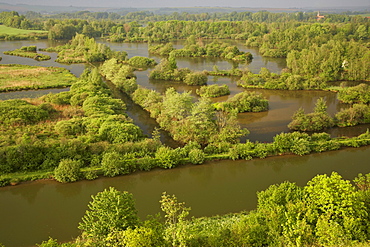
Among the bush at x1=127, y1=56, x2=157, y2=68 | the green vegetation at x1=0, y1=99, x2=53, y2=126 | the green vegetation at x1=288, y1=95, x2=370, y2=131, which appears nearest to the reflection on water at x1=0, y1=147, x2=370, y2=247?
the green vegetation at x1=288, y1=95, x2=370, y2=131

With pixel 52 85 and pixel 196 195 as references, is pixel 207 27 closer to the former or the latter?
pixel 52 85

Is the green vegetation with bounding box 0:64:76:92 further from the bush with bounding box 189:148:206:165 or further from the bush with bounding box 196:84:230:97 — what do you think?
the bush with bounding box 189:148:206:165

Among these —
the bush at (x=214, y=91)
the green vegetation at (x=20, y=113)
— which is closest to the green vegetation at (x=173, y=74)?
the bush at (x=214, y=91)

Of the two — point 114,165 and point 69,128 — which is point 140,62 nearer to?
point 69,128

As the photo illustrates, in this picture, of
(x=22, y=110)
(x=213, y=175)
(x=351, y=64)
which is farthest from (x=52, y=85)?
(x=351, y=64)

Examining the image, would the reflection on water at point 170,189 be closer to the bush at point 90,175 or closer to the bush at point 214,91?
the bush at point 90,175

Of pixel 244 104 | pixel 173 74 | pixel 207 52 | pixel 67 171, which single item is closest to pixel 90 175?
pixel 67 171
